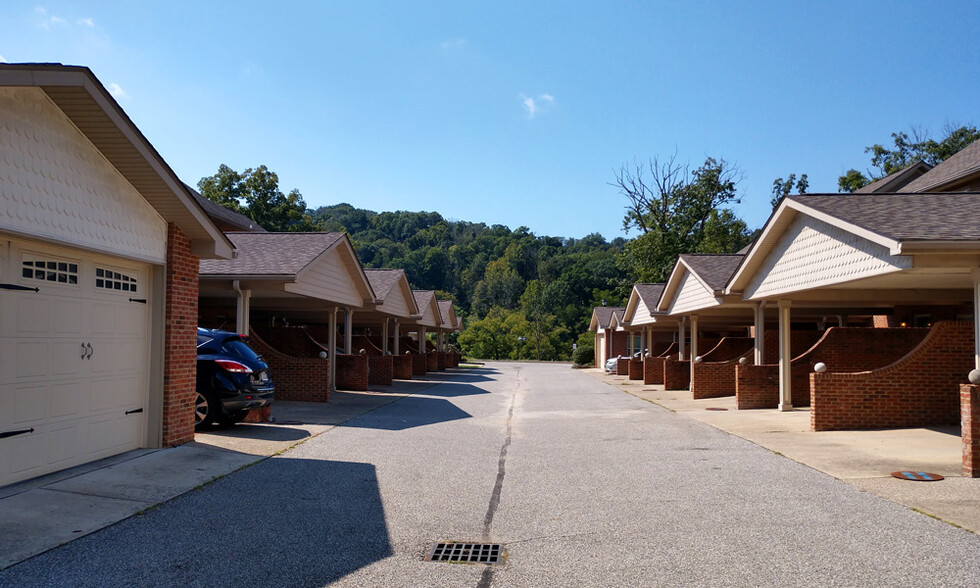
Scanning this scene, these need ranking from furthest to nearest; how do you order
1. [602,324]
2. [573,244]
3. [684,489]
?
1. [573,244]
2. [602,324]
3. [684,489]

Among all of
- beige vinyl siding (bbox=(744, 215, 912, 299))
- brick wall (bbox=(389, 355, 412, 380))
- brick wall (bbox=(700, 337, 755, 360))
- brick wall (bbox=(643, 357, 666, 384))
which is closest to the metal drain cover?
beige vinyl siding (bbox=(744, 215, 912, 299))

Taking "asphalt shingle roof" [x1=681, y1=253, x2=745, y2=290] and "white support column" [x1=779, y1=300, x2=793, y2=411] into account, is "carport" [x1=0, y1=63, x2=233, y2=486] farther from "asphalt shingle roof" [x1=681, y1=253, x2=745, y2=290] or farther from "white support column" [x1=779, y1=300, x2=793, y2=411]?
"asphalt shingle roof" [x1=681, y1=253, x2=745, y2=290]

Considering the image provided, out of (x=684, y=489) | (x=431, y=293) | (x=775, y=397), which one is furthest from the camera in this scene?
(x=431, y=293)

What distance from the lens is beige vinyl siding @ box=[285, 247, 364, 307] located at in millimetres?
16500

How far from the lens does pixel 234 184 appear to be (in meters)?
49.7

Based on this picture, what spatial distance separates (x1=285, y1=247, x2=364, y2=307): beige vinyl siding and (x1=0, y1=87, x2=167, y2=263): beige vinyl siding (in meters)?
6.38

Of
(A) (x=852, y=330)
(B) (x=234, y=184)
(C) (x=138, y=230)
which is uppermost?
(B) (x=234, y=184)

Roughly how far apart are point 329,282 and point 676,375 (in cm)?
1383

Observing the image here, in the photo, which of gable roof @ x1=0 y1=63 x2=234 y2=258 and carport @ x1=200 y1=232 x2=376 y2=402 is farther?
carport @ x1=200 y1=232 x2=376 y2=402

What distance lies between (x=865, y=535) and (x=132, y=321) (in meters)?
8.62

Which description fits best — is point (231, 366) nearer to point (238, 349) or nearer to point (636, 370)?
point (238, 349)

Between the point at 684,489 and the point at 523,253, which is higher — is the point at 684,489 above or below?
below

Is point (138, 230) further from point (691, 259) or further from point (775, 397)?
point (691, 259)

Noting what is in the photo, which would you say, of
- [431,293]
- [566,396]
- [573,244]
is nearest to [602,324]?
[431,293]
